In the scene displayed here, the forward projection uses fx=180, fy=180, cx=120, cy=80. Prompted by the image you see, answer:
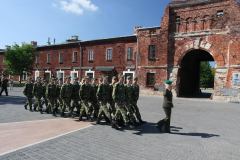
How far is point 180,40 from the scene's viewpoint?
787 inches

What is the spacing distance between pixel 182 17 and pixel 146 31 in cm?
430

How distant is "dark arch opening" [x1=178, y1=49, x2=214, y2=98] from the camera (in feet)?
71.4

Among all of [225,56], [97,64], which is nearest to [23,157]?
[225,56]

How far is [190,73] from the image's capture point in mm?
25281

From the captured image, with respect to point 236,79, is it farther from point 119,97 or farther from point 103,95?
point 103,95

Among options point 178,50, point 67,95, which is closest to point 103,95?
point 67,95

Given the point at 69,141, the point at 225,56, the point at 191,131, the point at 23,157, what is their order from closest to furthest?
1. the point at 23,157
2. the point at 69,141
3. the point at 191,131
4. the point at 225,56

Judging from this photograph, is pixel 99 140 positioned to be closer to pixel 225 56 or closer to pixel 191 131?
pixel 191 131

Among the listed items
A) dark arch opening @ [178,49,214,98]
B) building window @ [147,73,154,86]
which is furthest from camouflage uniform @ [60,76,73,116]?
dark arch opening @ [178,49,214,98]

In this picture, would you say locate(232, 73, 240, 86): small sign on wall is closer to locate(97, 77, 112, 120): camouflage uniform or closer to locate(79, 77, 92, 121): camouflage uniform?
locate(97, 77, 112, 120): camouflage uniform

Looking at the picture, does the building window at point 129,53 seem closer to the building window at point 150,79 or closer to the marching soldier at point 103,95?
the building window at point 150,79

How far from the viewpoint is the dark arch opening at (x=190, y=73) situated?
21750 mm

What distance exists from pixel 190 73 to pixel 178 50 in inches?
260

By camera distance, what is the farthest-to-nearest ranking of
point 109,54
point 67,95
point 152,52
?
point 109,54 → point 152,52 → point 67,95
